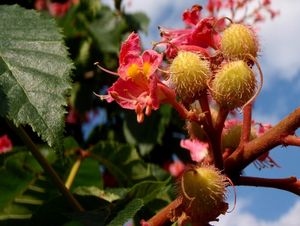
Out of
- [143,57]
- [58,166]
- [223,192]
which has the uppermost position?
[143,57]

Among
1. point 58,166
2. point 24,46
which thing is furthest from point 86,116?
point 24,46

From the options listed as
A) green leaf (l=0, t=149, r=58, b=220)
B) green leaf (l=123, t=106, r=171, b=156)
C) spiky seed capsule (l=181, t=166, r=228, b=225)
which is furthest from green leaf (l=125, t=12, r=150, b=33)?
spiky seed capsule (l=181, t=166, r=228, b=225)

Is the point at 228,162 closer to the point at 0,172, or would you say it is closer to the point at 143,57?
the point at 143,57

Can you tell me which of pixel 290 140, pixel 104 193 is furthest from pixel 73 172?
pixel 290 140

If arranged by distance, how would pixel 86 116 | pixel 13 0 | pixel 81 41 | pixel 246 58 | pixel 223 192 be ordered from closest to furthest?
pixel 223 192
pixel 246 58
pixel 13 0
pixel 81 41
pixel 86 116

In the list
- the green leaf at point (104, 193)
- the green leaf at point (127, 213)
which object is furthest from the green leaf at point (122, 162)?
the green leaf at point (127, 213)

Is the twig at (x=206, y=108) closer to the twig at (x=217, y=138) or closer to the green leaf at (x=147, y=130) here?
the twig at (x=217, y=138)
